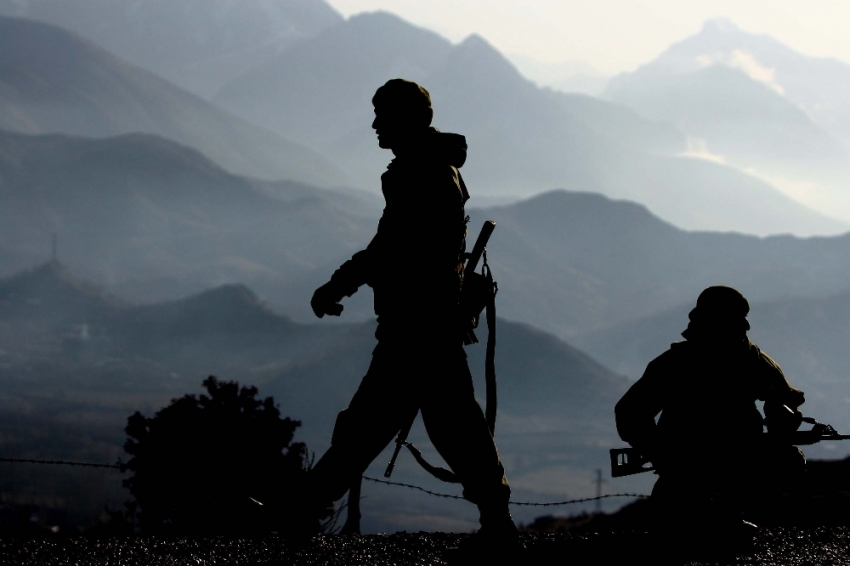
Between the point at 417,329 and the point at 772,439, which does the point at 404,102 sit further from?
the point at 772,439

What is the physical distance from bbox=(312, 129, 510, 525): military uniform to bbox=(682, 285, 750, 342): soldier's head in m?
1.53

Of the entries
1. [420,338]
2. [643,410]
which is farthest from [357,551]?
[643,410]

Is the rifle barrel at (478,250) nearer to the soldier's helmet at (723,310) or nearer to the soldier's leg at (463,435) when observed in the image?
the soldier's leg at (463,435)

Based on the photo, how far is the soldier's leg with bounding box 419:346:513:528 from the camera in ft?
20.7

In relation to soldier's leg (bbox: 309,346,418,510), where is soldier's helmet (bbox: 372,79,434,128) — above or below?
above

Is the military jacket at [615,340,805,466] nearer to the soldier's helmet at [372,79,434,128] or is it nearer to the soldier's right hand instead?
the soldier's right hand

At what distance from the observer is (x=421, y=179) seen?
6.37 m

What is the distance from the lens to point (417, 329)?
6.36 m

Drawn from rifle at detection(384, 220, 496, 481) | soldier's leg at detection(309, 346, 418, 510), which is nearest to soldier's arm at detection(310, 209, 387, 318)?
soldier's leg at detection(309, 346, 418, 510)

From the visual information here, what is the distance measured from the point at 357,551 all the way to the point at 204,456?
27.7 feet

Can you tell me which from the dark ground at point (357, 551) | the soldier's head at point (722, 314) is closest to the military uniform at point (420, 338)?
the dark ground at point (357, 551)

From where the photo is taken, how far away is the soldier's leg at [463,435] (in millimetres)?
6316

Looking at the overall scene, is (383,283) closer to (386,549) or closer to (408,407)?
(408,407)

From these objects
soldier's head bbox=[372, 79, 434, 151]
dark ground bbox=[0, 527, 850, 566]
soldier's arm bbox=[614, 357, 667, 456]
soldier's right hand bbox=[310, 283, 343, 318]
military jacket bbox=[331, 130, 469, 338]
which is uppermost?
soldier's head bbox=[372, 79, 434, 151]
